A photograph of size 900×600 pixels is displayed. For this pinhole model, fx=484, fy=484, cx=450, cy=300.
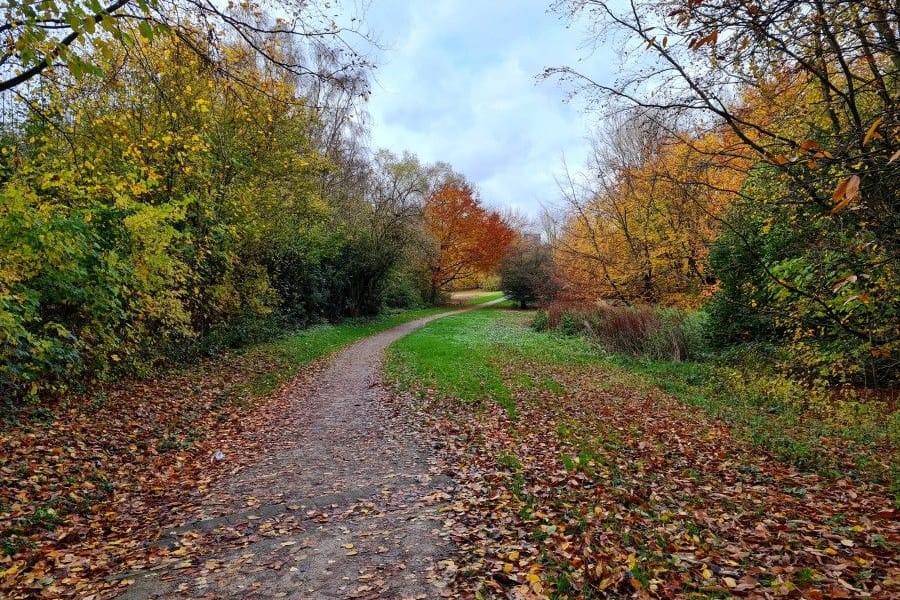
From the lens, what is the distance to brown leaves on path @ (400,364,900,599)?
11.9 feet

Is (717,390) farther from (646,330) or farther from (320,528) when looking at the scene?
(320,528)

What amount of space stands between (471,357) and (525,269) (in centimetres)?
2778

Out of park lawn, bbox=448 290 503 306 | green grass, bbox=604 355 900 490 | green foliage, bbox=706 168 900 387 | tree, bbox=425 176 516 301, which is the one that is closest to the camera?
green foliage, bbox=706 168 900 387

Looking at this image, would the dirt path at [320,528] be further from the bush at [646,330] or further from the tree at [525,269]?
the tree at [525,269]

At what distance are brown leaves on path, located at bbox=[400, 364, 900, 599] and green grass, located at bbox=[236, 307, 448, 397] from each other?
240 inches

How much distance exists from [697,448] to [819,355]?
4.66 meters

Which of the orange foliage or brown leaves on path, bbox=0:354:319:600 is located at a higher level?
the orange foliage

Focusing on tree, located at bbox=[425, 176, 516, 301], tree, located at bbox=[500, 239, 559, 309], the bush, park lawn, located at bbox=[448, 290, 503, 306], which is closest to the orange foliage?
the bush

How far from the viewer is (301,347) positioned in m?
17.2

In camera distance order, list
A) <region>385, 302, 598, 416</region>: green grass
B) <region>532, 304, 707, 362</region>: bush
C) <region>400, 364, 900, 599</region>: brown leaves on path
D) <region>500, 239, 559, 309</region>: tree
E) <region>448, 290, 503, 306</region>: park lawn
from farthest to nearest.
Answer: <region>448, 290, 503, 306</region>: park lawn, <region>500, 239, 559, 309</region>: tree, <region>532, 304, 707, 362</region>: bush, <region>385, 302, 598, 416</region>: green grass, <region>400, 364, 900, 599</region>: brown leaves on path

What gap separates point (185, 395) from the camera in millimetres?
9711

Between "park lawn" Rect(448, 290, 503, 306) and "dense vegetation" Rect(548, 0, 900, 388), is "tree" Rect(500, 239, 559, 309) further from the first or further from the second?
"dense vegetation" Rect(548, 0, 900, 388)

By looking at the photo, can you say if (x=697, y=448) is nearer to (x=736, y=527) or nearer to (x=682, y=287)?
(x=736, y=527)

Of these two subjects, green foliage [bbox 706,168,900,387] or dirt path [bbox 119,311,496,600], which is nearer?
dirt path [bbox 119,311,496,600]
